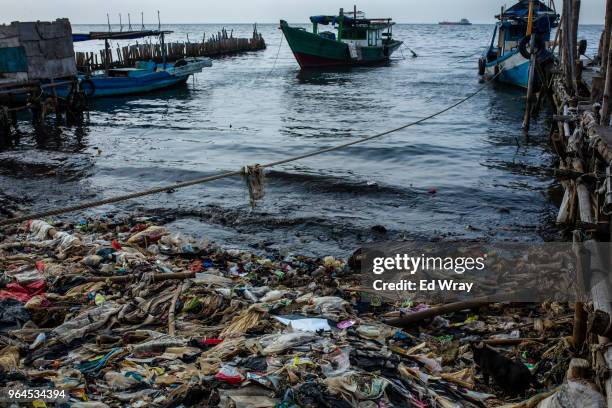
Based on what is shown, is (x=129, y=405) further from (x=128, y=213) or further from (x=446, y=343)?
(x=128, y=213)

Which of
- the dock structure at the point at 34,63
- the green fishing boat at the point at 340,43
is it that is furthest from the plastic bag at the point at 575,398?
the green fishing boat at the point at 340,43

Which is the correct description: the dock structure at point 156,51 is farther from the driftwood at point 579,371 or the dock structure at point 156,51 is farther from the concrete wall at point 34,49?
the driftwood at point 579,371

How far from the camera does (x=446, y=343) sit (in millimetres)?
6496

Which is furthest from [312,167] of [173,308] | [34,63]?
[34,63]

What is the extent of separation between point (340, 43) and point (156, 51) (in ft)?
49.3

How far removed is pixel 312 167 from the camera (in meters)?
16.3

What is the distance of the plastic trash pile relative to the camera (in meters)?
4.83

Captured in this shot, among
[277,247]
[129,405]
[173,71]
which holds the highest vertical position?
[173,71]

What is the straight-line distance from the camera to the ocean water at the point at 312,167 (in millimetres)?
11586

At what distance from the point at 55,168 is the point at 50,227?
22.9 feet

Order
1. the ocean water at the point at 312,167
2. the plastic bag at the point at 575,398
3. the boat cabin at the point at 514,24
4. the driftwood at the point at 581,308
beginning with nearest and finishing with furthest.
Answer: the plastic bag at the point at 575,398, the driftwood at the point at 581,308, the ocean water at the point at 312,167, the boat cabin at the point at 514,24

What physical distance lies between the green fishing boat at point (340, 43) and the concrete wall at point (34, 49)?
958 inches

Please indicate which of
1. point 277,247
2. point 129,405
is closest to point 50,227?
point 277,247

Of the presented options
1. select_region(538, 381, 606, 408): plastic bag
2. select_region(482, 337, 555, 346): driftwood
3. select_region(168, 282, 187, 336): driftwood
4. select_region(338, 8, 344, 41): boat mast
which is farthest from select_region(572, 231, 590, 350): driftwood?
select_region(338, 8, 344, 41): boat mast
